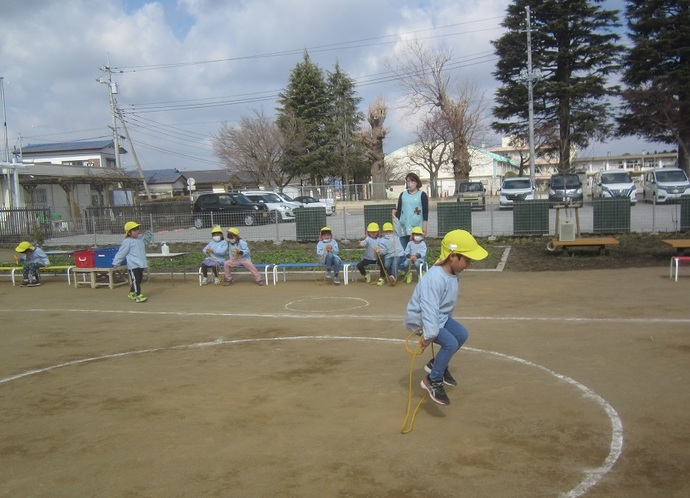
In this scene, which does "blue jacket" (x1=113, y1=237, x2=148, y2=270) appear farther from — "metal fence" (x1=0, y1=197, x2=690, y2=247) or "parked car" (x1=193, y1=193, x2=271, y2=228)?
"parked car" (x1=193, y1=193, x2=271, y2=228)

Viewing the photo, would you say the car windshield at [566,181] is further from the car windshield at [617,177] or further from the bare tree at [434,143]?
the bare tree at [434,143]

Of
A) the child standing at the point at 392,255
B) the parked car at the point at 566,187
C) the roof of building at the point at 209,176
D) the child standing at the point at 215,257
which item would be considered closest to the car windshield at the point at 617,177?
the parked car at the point at 566,187

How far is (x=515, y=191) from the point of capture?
31.4 metres

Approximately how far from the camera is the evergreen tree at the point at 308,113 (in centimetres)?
5631

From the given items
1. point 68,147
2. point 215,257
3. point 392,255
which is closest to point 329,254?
point 392,255

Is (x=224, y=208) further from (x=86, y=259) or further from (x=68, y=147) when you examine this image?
(x=68, y=147)

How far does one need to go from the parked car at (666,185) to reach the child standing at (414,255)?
815 inches

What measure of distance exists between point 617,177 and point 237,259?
85.7 feet

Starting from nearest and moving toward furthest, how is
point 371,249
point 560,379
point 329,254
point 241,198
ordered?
point 560,379 < point 371,249 < point 329,254 < point 241,198

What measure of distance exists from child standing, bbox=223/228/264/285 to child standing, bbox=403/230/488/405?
8.61 metres

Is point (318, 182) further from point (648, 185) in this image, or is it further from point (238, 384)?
point (238, 384)

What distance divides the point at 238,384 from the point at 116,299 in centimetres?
730

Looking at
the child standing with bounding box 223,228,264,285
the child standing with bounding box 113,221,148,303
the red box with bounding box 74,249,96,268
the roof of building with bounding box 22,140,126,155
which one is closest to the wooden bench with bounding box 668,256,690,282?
the child standing with bounding box 223,228,264,285

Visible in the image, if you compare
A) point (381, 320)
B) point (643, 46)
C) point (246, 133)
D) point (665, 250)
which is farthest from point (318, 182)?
point (381, 320)
